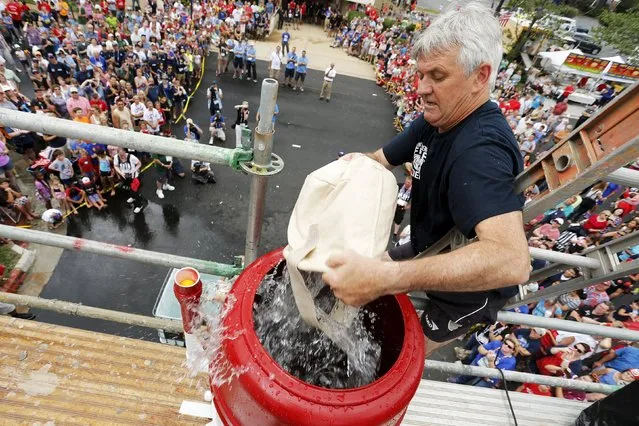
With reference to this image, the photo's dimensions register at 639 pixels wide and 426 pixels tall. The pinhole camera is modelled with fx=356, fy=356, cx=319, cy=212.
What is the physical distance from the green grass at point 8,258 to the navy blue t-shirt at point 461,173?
25.9 ft

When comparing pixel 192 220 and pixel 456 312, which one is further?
pixel 192 220

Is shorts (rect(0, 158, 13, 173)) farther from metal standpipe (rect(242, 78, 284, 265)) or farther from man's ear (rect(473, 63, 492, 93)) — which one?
man's ear (rect(473, 63, 492, 93))

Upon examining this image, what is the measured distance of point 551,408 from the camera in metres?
2.72

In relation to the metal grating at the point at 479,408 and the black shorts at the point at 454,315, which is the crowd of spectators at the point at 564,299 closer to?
the black shorts at the point at 454,315

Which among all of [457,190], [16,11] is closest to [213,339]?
[457,190]

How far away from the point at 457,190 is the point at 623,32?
30.3 metres

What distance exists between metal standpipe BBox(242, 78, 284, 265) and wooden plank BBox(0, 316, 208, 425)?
128cm

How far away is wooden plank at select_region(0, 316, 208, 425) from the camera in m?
2.14

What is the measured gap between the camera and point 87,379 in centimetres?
230

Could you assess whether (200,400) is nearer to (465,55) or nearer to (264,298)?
(264,298)

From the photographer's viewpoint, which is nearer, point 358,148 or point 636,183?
point 636,183

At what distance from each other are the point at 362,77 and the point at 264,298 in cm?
2153

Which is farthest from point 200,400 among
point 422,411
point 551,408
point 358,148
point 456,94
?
point 358,148

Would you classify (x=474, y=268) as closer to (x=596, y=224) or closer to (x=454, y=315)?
(x=454, y=315)
